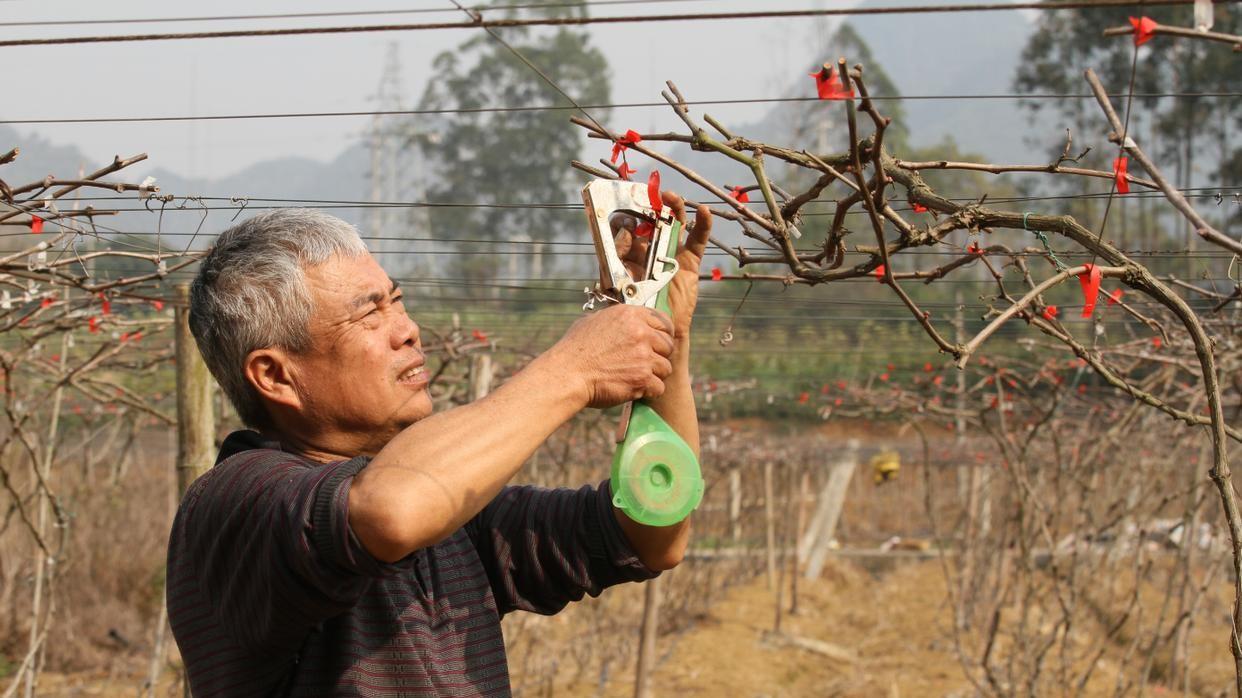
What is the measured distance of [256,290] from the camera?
1.87m

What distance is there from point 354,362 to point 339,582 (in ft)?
1.44

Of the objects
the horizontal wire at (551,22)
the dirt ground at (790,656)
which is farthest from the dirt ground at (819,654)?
the horizontal wire at (551,22)

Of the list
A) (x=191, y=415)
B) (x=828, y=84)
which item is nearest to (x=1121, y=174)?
(x=828, y=84)

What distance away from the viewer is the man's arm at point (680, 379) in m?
2.04

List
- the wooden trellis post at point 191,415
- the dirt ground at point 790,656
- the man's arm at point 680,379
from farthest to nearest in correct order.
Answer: the dirt ground at point 790,656
the wooden trellis post at point 191,415
the man's arm at point 680,379

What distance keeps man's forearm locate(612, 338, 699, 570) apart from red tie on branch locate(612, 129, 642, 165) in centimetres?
37

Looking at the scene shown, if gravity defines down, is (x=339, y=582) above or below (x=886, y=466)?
above

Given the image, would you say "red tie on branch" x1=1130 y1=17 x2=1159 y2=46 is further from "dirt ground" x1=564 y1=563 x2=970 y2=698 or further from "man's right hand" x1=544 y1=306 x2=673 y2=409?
"dirt ground" x1=564 y1=563 x2=970 y2=698

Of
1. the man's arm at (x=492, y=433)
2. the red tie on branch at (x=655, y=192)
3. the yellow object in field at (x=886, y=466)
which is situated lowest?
the yellow object in field at (x=886, y=466)

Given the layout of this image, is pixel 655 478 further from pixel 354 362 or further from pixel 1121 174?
pixel 1121 174

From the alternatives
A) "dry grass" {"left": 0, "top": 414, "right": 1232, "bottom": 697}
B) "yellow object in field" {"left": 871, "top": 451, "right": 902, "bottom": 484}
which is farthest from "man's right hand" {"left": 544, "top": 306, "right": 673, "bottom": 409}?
"yellow object in field" {"left": 871, "top": 451, "right": 902, "bottom": 484}

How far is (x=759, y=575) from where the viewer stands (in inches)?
620

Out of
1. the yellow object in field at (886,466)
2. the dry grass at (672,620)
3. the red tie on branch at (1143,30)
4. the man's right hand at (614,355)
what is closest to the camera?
the red tie on branch at (1143,30)

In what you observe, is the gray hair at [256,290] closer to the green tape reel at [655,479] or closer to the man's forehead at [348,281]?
the man's forehead at [348,281]
